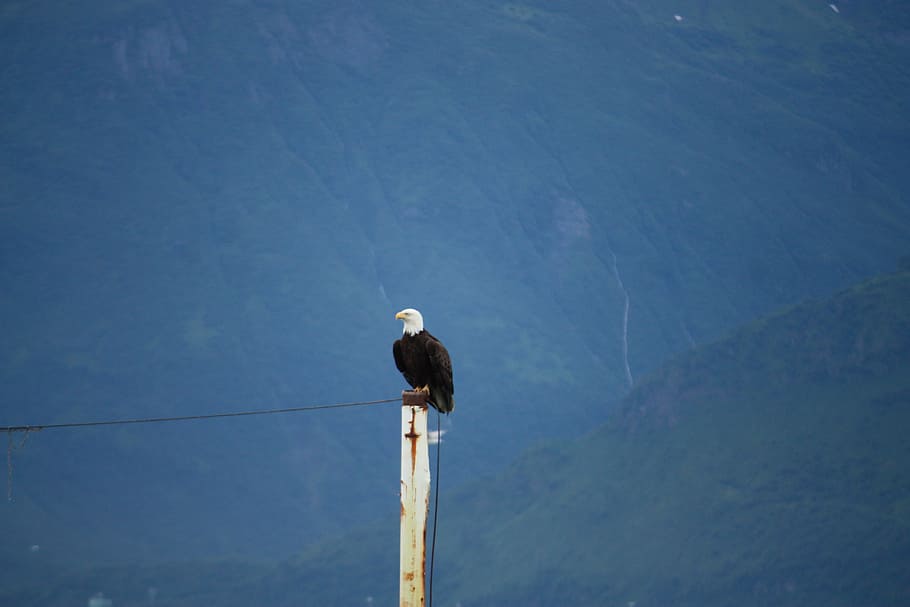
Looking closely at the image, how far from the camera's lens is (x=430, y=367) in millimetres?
17438

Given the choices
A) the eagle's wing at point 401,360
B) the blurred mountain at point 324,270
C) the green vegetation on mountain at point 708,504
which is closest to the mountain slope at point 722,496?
the green vegetation on mountain at point 708,504

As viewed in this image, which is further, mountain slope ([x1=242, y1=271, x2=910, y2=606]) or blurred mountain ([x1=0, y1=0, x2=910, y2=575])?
blurred mountain ([x1=0, y1=0, x2=910, y2=575])

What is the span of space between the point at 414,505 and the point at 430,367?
16.5 feet

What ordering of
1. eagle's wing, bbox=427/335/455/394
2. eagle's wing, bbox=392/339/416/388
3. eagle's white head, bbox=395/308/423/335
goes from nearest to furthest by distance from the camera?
eagle's wing, bbox=427/335/455/394 < eagle's white head, bbox=395/308/423/335 < eagle's wing, bbox=392/339/416/388

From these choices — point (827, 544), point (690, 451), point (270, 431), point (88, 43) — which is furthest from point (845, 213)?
point (88, 43)

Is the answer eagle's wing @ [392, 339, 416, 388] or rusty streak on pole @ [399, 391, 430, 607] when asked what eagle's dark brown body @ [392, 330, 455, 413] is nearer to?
eagle's wing @ [392, 339, 416, 388]

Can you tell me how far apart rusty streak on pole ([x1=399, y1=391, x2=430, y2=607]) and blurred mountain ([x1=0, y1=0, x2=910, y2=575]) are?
5154 inches

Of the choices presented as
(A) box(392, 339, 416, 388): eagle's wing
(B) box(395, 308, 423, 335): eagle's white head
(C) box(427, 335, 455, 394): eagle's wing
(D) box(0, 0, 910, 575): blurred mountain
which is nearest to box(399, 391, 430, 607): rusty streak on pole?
(C) box(427, 335, 455, 394): eagle's wing

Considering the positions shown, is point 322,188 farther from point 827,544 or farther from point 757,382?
point 827,544

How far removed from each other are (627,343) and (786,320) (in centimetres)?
2398

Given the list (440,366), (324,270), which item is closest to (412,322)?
(440,366)

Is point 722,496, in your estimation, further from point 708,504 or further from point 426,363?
point 426,363

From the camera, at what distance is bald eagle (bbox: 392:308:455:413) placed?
17.2 m

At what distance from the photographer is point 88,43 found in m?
198
